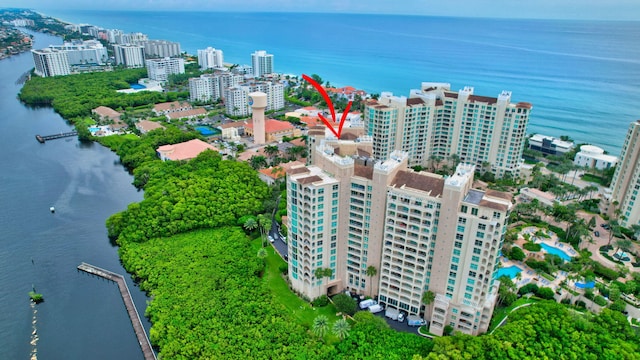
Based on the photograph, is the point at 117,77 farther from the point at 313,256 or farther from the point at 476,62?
the point at 476,62

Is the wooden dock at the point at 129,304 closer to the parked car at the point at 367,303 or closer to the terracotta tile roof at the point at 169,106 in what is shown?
the parked car at the point at 367,303

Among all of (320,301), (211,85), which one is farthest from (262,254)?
(211,85)

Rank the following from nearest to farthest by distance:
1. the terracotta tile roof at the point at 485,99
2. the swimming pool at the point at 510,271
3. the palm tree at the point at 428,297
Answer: the palm tree at the point at 428,297, the swimming pool at the point at 510,271, the terracotta tile roof at the point at 485,99

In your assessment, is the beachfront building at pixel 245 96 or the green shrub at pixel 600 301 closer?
the green shrub at pixel 600 301

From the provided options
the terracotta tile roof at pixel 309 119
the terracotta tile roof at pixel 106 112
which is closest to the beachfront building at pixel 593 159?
the terracotta tile roof at pixel 309 119

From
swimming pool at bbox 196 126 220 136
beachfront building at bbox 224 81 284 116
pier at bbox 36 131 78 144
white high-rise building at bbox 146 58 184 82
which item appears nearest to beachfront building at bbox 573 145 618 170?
beachfront building at bbox 224 81 284 116

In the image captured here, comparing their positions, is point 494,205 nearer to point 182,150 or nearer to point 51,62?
point 182,150
